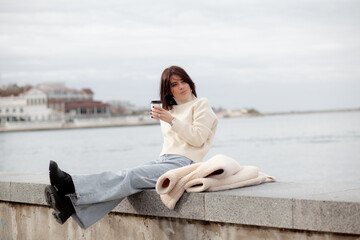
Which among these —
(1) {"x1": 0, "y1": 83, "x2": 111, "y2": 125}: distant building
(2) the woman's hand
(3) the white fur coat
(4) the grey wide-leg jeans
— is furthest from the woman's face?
(1) {"x1": 0, "y1": 83, "x2": 111, "y2": 125}: distant building

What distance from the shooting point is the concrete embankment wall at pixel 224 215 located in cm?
324

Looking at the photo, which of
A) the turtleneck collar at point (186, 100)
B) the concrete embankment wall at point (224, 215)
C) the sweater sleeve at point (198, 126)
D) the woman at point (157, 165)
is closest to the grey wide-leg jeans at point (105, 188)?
the woman at point (157, 165)

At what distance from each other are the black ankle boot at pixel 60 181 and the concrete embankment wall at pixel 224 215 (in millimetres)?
620

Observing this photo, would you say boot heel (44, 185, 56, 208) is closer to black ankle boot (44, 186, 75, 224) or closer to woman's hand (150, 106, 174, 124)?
black ankle boot (44, 186, 75, 224)

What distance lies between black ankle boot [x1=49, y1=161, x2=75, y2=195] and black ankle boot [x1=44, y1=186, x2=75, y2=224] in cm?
4

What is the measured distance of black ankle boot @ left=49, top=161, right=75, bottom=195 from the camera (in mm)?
3668

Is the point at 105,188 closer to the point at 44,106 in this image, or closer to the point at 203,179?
the point at 203,179

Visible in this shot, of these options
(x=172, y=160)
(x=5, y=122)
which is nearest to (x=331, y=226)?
(x=172, y=160)

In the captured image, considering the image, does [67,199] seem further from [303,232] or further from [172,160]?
[303,232]

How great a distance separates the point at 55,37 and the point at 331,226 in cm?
12040

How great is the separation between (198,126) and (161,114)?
0.32m

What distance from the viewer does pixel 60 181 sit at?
12.2 feet

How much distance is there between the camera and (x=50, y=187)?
12.2 ft

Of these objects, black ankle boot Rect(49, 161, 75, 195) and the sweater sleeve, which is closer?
black ankle boot Rect(49, 161, 75, 195)
